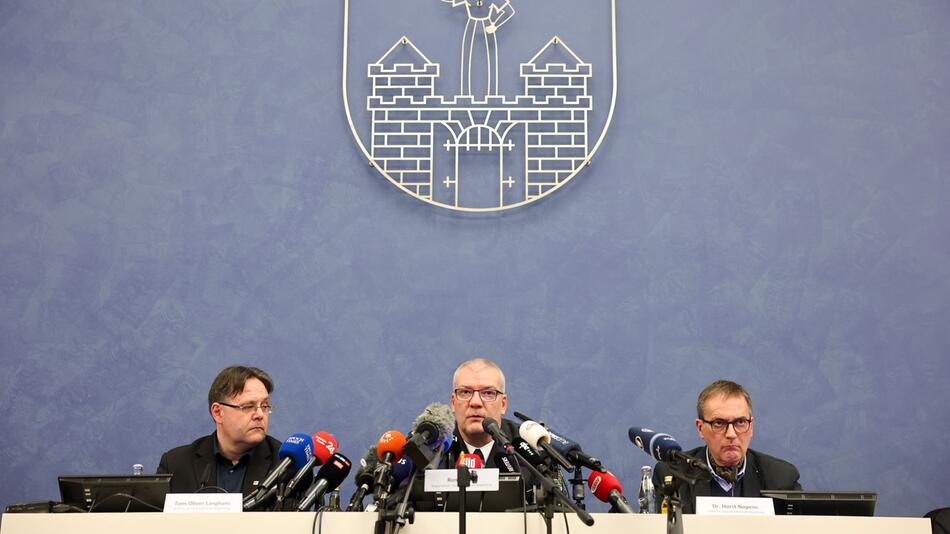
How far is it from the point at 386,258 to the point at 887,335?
2.39 m

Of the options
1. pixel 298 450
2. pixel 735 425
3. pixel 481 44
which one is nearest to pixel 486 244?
pixel 481 44

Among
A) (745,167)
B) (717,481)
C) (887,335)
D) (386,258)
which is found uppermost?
(745,167)

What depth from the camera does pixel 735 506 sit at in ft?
9.07

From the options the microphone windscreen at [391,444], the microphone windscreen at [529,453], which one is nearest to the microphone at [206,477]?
the microphone windscreen at [391,444]

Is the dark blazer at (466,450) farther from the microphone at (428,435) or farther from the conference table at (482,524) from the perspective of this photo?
the conference table at (482,524)

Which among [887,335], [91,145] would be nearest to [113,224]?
[91,145]

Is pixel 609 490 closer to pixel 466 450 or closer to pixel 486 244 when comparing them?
pixel 466 450

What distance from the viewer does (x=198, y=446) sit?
3.95 meters

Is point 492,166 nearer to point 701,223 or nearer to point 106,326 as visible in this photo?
Result: point 701,223

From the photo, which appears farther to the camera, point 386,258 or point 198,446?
point 386,258

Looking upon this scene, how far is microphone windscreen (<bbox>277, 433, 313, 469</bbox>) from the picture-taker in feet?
9.92

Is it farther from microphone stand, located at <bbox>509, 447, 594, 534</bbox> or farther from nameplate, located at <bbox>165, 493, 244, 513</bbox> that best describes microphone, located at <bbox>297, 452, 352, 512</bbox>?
microphone stand, located at <bbox>509, 447, 594, 534</bbox>

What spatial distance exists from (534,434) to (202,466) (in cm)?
190

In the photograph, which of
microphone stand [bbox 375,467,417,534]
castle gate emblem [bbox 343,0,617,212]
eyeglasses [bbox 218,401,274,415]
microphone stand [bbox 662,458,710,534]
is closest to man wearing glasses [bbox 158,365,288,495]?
eyeglasses [bbox 218,401,274,415]
